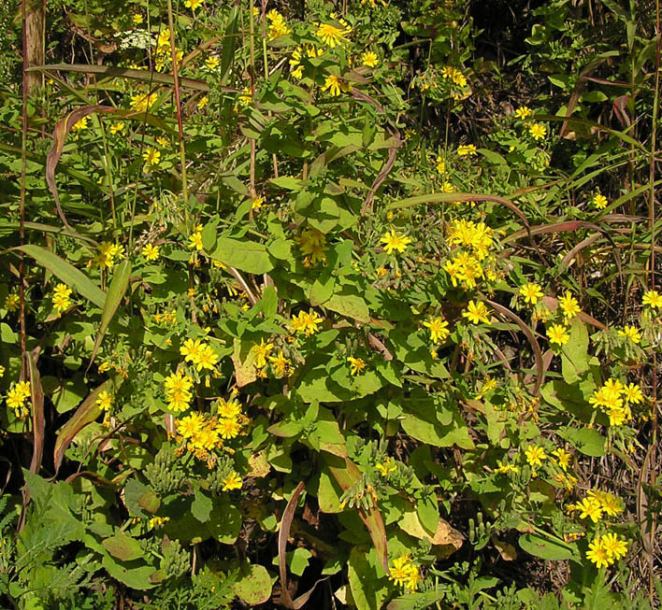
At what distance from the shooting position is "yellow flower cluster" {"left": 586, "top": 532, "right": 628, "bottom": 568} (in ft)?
7.32

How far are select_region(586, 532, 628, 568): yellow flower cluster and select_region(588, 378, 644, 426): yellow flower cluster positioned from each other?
330 millimetres

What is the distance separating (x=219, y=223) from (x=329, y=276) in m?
0.36

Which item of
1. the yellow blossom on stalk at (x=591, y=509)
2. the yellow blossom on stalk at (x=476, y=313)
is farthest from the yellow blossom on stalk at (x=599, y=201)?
the yellow blossom on stalk at (x=591, y=509)

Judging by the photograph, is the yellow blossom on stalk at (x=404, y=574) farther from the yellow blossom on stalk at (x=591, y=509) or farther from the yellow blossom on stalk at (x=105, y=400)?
the yellow blossom on stalk at (x=105, y=400)

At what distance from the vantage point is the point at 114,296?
193 cm

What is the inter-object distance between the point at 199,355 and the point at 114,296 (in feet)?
0.83

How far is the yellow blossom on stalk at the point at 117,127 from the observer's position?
8.23 feet

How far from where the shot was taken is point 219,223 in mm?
2209

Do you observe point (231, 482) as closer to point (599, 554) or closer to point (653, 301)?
point (599, 554)

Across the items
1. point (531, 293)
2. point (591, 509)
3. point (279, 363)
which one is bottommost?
point (591, 509)

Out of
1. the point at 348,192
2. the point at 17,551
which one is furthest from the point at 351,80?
the point at 17,551

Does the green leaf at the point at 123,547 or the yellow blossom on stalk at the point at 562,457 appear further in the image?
the yellow blossom on stalk at the point at 562,457

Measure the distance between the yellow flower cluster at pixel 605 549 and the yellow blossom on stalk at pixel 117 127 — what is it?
1.87 meters

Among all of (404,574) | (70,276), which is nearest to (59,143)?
(70,276)
